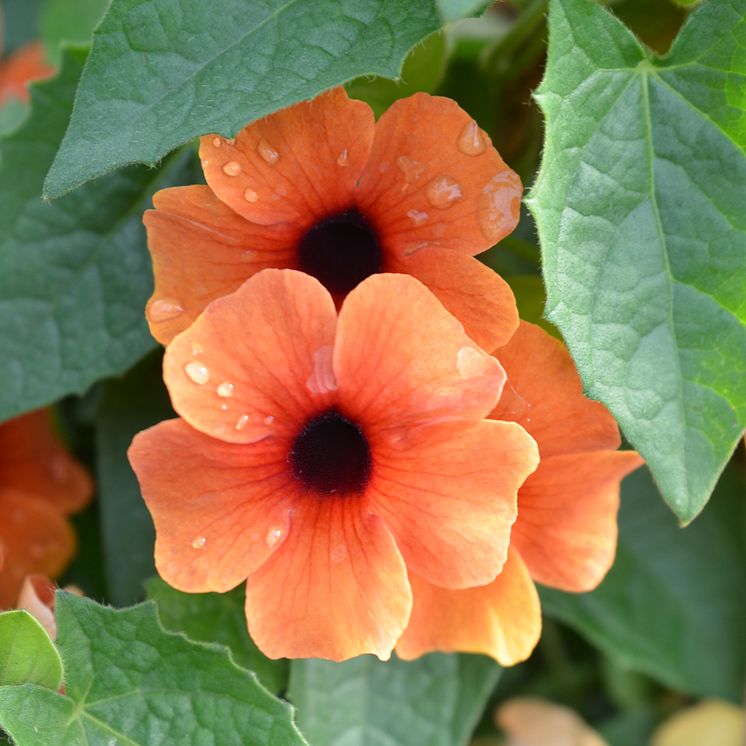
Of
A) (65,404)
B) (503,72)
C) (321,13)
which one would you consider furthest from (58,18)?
(321,13)

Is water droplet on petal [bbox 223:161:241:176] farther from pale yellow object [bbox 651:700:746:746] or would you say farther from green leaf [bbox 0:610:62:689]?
pale yellow object [bbox 651:700:746:746]

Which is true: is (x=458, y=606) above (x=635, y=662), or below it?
above

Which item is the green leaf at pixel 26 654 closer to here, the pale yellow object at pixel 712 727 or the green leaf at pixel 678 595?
the green leaf at pixel 678 595

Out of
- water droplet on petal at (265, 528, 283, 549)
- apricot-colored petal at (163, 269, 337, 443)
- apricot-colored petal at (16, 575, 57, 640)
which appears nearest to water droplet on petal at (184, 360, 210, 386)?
apricot-colored petal at (163, 269, 337, 443)

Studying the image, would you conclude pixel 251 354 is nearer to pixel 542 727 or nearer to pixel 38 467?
pixel 38 467

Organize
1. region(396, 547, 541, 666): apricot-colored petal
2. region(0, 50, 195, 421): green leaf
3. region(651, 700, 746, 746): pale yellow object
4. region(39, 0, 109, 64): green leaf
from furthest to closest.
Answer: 1. region(39, 0, 109, 64): green leaf
2. region(651, 700, 746, 746): pale yellow object
3. region(0, 50, 195, 421): green leaf
4. region(396, 547, 541, 666): apricot-colored petal

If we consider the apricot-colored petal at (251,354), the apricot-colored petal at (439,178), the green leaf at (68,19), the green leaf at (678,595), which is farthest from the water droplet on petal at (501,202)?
the green leaf at (68,19)

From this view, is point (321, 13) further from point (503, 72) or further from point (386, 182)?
point (503, 72)

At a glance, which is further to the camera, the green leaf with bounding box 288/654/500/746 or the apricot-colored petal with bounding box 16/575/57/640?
the green leaf with bounding box 288/654/500/746
